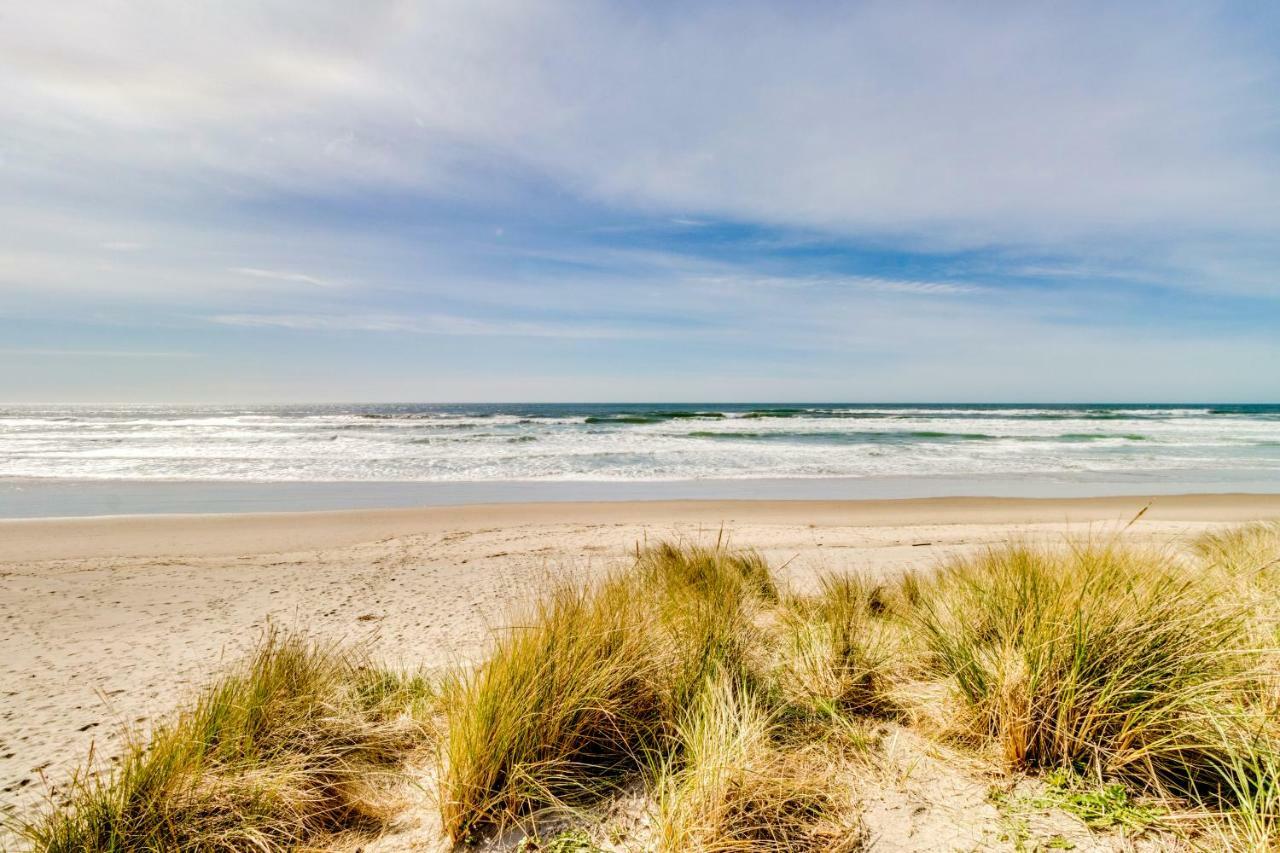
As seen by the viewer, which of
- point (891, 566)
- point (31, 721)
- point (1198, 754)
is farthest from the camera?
point (891, 566)

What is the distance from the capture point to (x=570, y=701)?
2.76 m

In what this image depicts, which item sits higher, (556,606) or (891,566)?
(556,606)

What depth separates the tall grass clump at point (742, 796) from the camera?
221cm

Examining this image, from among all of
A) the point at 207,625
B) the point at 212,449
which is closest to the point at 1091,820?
the point at 207,625

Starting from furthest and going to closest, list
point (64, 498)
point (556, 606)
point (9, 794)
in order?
1. point (64, 498)
2. point (556, 606)
3. point (9, 794)

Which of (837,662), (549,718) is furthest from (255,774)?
(837,662)

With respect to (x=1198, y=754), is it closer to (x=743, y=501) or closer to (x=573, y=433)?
(x=743, y=501)

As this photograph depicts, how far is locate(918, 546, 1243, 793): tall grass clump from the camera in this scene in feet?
7.98

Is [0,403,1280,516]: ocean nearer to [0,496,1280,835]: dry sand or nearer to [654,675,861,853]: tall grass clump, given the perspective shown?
[0,496,1280,835]: dry sand

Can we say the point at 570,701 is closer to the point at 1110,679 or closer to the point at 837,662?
the point at 837,662

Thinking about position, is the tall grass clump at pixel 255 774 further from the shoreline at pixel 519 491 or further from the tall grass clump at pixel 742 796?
the shoreline at pixel 519 491

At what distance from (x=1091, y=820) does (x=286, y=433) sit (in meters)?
39.4

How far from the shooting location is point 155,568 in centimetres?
783

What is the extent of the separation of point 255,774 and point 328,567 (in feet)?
20.1
